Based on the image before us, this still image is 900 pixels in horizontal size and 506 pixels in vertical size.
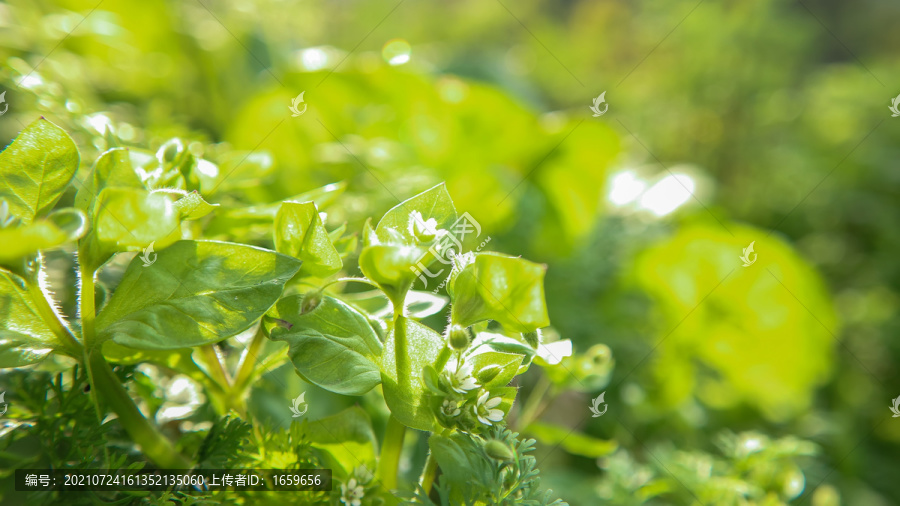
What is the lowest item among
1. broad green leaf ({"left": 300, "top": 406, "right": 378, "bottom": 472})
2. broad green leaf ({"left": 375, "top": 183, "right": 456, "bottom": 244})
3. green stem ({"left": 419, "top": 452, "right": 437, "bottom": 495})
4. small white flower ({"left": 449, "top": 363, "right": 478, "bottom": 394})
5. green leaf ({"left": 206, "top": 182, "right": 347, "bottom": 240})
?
green stem ({"left": 419, "top": 452, "right": 437, "bottom": 495})

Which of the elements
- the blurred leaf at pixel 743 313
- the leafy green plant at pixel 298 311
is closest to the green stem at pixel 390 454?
the leafy green plant at pixel 298 311

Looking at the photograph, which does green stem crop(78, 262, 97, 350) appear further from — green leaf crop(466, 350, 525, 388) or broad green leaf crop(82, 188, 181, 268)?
green leaf crop(466, 350, 525, 388)

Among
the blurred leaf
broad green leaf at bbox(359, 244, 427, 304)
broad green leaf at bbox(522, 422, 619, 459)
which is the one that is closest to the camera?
broad green leaf at bbox(359, 244, 427, 304)

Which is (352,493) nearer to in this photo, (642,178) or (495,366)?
(495,366)

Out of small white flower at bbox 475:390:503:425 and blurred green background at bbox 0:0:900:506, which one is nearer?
small white flower at bbox 475:390:503:425

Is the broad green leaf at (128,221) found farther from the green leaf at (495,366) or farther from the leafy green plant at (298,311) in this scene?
the green leaf at (495,366)

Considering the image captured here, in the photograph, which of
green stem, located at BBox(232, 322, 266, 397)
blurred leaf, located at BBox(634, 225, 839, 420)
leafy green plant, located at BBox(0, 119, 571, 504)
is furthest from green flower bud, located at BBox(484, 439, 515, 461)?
blurred leaf, located at BBox(634, 225, 839, 420)

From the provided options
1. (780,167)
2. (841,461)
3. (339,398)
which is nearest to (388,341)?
(339,398)

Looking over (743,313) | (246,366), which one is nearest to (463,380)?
(246,366)
